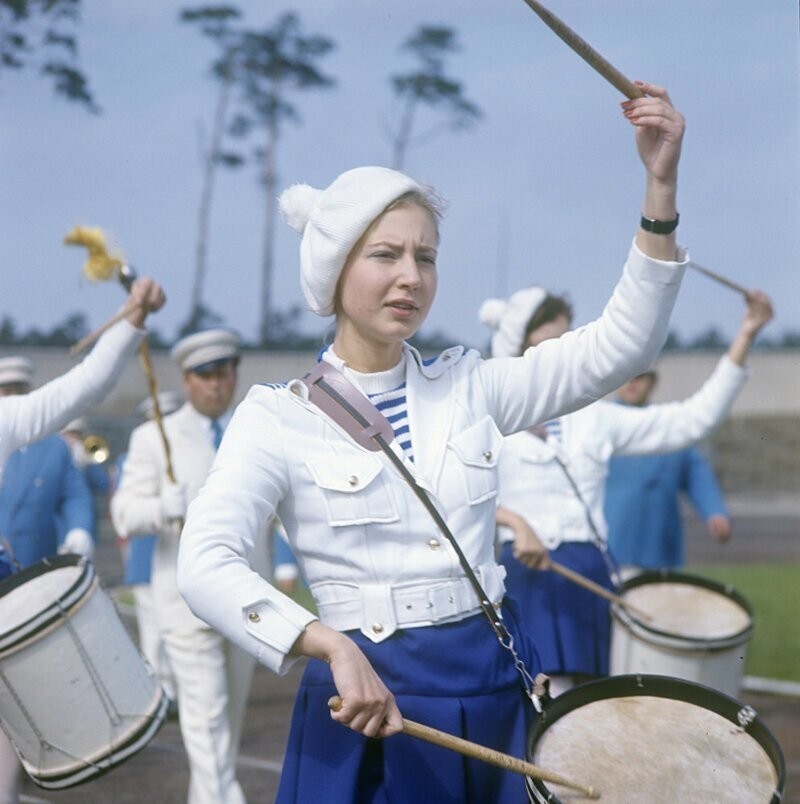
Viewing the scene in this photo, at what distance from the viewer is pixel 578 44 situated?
268 centimetres

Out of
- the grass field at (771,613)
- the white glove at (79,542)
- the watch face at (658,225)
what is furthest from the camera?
the grass field at (771,613)

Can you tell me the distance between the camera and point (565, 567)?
18.6 feet

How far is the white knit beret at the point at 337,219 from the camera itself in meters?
3.02

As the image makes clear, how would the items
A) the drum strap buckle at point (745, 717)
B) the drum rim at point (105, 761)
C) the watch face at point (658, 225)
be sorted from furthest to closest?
the drum rim at point (105, 761)
the watch face at point (658, 225)
the drum strap buckle at point (745, 717)

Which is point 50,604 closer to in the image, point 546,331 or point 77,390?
point 77,390

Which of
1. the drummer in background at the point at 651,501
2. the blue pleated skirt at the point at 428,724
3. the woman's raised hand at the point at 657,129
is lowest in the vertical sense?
the drummer in background at the point at 651,501

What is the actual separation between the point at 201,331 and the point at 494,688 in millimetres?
4245

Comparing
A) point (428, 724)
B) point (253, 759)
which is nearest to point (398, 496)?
point (428, 724)

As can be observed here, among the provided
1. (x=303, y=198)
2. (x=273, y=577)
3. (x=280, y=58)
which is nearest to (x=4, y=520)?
(x=273, y=577)

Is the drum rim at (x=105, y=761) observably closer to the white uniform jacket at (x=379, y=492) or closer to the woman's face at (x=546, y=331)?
the white uniform jacket at (x=379, y=492)

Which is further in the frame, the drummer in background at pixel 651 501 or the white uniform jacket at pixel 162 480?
the drummer in background at pixel 651 501

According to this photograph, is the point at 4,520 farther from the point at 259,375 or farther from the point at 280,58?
the point at 280,58

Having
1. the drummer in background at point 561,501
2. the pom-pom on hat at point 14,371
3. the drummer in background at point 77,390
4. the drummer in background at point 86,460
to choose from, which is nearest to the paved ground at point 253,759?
the pom-pom on hat at point 14,371

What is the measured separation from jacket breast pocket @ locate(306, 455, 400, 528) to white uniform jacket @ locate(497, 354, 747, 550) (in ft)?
8.83
